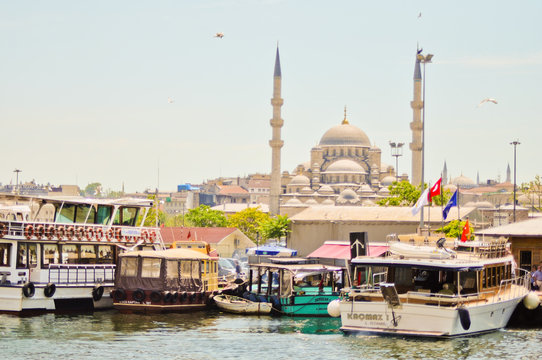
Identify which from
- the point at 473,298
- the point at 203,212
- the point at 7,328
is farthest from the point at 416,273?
the point at 203,212

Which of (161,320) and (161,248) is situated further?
(161,248)

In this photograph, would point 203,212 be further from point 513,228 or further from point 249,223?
point 513,228

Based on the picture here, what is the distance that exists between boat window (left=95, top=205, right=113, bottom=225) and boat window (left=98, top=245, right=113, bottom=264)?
1000 millimetres

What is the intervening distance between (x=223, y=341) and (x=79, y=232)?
32.6ft

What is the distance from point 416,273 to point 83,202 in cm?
1319

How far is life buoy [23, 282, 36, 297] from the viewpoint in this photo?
32.1 metres

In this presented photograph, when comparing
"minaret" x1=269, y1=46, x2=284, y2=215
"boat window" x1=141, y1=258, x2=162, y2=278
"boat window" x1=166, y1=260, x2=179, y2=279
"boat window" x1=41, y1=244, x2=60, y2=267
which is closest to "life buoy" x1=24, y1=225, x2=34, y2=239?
"boat window" x1=41, y1=244, x2=60, y2=267

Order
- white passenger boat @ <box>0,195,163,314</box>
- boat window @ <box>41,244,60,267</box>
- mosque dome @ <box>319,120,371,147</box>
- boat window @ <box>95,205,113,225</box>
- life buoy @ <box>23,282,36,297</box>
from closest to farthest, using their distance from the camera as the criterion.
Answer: life buoy @ <box>23,282,36,297</box> < white passenger boat @ <box>0,195,163,314</box> < boat window @ <box>41,244,60,267</box> < boat window @ <box>95,205,113,225</box> < mosque dome @ <box>319,120,371,147</box>

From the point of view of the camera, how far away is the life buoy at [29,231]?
108ft

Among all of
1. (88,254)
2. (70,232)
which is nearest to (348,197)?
(88,254)

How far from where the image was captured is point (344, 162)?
159 metres

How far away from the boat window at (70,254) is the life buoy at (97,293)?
167cm

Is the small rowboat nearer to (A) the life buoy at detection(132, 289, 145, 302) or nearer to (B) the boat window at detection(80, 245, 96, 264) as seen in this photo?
(A) the life buoy at detection(132, 289, 145, 302)

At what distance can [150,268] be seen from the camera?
109 feet
